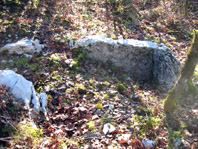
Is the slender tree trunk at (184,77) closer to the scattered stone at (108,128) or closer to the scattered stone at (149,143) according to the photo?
the scattered stone at (149,143)

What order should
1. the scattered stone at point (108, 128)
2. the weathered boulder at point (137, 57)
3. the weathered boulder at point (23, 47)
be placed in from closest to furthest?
the scattered stone at point (108, 128)
the weathered boulder at point (23, 47)
the weathered boulder at point (137, 57)

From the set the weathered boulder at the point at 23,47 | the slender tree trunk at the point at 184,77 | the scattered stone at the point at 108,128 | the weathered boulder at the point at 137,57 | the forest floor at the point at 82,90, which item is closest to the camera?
the forest floor at the point at 82,90

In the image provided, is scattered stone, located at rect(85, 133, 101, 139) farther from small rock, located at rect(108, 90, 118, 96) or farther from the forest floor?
small rock, located at rect(108, 90, 118, 96)

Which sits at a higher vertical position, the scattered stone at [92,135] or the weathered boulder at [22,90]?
the weathered boulder at [22,90]

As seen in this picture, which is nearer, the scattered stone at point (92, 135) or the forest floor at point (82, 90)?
the forest floor at point (82, 90)

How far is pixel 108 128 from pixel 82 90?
60.1 inches

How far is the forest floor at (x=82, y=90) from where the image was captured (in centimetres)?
353

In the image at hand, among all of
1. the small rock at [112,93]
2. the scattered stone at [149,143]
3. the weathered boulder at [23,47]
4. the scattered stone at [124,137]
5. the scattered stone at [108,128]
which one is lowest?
the scattered stone at [149,143]

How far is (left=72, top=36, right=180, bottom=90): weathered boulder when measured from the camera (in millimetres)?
6344

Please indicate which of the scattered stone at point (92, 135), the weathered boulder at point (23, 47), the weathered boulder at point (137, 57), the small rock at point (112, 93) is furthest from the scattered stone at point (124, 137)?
the weathered boulder at point (23, 47)

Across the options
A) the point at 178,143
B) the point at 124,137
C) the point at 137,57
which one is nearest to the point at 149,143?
the point at 124,137

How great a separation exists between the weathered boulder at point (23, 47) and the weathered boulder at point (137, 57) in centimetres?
141

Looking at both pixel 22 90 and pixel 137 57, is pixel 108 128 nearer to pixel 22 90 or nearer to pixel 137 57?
pixel 22 90

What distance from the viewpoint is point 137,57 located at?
655 centimetres
